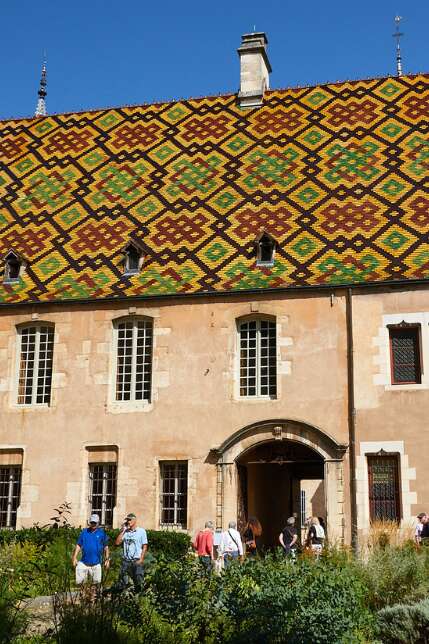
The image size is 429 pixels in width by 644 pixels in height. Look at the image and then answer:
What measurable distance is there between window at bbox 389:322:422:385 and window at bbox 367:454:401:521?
140cm

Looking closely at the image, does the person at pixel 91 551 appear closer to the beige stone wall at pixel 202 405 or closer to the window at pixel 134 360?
the beige stone wall at pixel 202 405

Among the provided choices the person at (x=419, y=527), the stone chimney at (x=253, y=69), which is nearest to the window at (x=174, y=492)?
the person at (x=419, y=527)

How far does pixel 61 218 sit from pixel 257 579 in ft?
40.4

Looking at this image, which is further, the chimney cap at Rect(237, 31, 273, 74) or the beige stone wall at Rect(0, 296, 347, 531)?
the chimney cap at Rect(237, 31, 273, 74)

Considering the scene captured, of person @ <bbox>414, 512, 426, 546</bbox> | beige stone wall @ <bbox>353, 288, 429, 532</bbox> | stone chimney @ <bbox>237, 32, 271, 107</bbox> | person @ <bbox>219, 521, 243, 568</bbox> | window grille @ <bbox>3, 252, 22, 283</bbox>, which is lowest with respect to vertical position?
person @ <bbox>219, 521, 243, 568</bbox>

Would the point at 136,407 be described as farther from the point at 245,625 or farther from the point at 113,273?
the point at 245,625

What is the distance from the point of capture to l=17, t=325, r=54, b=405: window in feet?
58.0

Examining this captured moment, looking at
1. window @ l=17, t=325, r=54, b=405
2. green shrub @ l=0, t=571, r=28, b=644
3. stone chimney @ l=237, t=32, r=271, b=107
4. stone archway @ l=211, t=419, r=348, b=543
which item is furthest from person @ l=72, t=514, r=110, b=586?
stone chimney @ l=237, t=32, r=271, b=107

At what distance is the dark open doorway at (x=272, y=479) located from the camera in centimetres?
1653

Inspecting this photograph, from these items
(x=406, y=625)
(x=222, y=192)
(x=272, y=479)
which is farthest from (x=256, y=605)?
(x=222, y=192)

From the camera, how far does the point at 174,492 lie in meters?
16.4

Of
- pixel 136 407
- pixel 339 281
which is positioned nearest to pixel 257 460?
pixel 136 407

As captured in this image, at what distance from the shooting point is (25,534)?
A: 585 inches

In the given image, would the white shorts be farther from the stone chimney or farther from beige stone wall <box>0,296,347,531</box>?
the stone chimney
